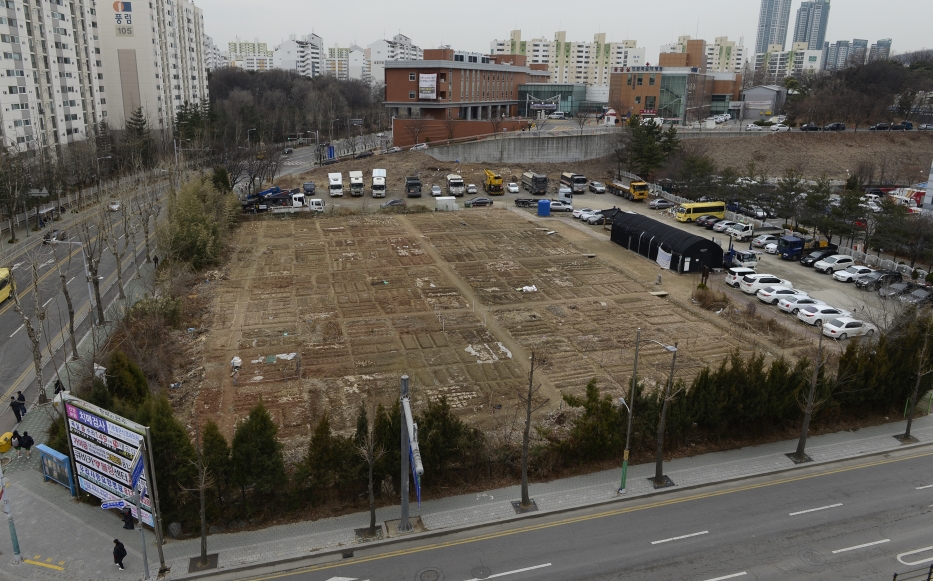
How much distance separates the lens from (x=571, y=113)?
11300 cm

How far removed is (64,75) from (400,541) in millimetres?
66580

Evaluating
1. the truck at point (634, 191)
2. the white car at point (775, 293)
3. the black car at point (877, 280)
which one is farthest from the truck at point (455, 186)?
the black car at point (877, 280)

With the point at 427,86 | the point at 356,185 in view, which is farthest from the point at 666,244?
the point at 427,86

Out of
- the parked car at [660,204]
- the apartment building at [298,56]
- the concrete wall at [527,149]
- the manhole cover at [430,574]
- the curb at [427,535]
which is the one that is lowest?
the curb at [427,535]

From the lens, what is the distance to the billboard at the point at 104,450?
14406 millimetres

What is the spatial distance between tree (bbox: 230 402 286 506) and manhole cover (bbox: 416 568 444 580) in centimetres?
436

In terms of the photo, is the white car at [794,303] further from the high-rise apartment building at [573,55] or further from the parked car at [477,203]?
the high-rise apartment building at [573,55]

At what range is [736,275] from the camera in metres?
34.2

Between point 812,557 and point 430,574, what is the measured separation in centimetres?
882

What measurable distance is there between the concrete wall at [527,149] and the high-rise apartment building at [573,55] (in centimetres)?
10490

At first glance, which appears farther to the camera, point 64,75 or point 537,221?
point 64,75

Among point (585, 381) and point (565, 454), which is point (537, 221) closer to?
point (585, 381)

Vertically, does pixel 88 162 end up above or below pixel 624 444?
above

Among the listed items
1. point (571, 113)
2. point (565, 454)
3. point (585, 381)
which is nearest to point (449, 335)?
point (585, 381)
